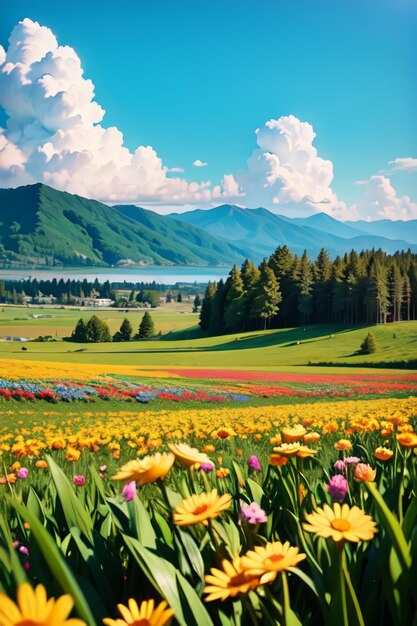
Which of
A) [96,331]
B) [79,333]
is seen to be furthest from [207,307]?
[79,333]

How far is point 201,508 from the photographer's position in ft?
2.91

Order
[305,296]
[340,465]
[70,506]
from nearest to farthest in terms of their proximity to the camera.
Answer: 1. [70,506]
2. [340,465]
3. [305,296]

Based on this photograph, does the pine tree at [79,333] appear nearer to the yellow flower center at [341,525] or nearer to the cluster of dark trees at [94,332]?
the cluster of dark trees at [94,332]

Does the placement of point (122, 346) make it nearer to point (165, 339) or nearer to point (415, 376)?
point (165, 339)

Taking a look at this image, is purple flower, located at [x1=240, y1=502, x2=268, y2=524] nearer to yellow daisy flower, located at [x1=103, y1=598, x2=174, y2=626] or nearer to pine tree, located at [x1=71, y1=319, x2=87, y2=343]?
yellow daisy flower, located at [x1=103, y1=598, x2=174, y2=626]

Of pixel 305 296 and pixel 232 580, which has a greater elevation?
pixel 305 296

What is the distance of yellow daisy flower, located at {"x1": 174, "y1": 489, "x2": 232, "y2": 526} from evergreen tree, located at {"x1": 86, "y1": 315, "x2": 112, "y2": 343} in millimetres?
21539

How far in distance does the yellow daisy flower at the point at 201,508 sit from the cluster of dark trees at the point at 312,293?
87.1 ft

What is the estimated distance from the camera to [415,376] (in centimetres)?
1489

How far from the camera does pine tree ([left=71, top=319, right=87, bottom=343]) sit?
2153 cm

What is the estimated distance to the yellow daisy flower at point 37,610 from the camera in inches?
19.0

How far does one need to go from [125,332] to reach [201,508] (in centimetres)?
2429

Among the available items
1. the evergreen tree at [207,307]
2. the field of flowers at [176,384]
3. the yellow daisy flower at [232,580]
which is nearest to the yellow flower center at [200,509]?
the yellow daisy flower at [232,580]

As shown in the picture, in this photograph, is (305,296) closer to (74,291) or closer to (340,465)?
(74,291)
